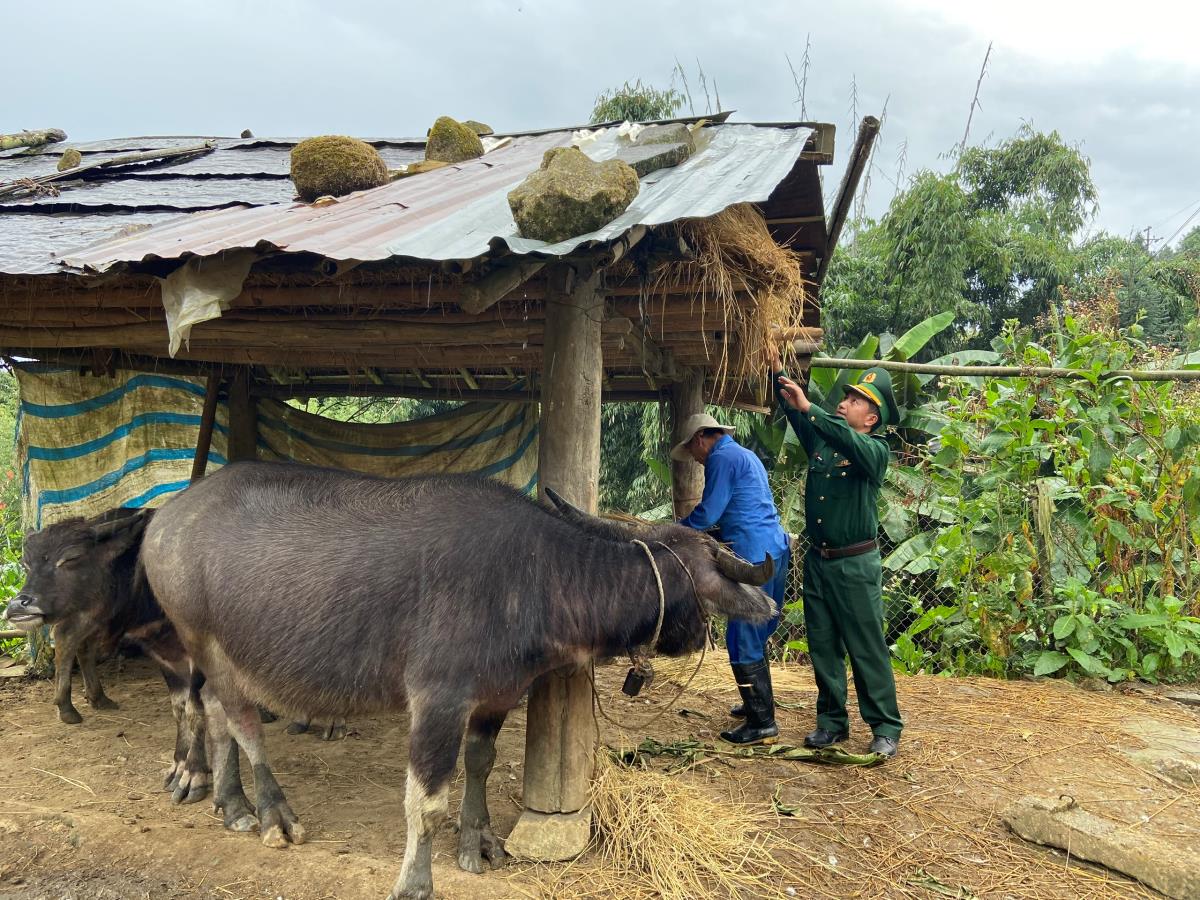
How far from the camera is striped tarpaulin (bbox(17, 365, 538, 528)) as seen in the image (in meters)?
6.15

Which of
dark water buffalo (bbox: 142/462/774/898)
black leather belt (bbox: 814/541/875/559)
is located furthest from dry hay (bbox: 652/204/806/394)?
black leather belt (bbox: 814/541/875/559)

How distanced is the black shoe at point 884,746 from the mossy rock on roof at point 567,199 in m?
3.18

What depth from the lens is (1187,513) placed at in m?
5.72

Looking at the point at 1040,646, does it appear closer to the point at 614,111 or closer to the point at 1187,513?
the point at 1187,513

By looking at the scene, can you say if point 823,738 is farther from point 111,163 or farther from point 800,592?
point 111,163

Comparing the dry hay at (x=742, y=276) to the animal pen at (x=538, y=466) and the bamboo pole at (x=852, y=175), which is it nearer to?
the animal pen at (x=538, y=466)

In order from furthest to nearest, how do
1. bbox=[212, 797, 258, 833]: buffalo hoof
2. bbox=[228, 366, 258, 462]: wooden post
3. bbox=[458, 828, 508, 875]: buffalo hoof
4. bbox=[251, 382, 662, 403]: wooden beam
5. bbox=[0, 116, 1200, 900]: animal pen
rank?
bbox=[251, 382, 662, 403]: wooden beam < bbox=[228, 366, 258, 462]: wooden post < bbox=[212, 797, 258, 833]: buffalo hoof < bbox=[458, 828, 508, 875]: buffalo hoof < bbox=[0, 116, 1200, 900]: animal pen

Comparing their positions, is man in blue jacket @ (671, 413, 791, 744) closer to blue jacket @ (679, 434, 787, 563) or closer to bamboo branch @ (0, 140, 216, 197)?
blue jacket @ (679, 434, 787, 563)

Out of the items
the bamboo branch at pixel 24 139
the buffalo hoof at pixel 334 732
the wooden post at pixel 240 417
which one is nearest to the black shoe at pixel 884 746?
the buffalo hoof at pixel 334 732

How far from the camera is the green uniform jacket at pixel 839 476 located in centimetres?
427

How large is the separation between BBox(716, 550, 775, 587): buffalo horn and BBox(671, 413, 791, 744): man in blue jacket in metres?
1.07

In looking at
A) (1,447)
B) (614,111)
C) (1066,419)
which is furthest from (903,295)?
(1,447)

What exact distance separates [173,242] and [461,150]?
2554 millimetres

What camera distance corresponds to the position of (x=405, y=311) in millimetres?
4289
